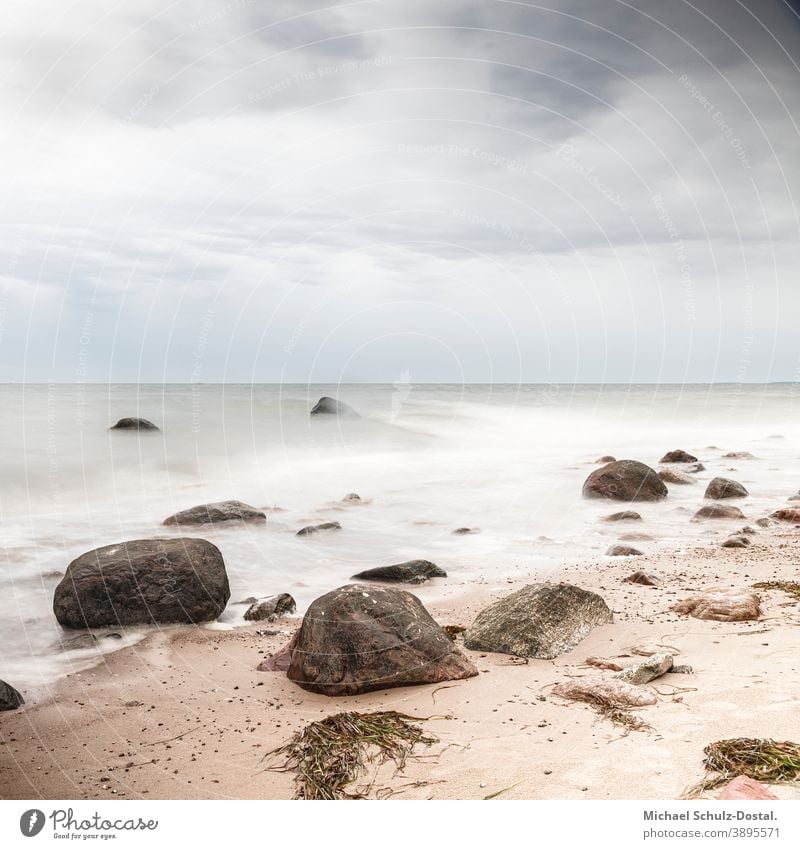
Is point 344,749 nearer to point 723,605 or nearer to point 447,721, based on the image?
point 447,721

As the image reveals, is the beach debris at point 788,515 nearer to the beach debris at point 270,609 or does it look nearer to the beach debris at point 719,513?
the beach debris at point 719,513

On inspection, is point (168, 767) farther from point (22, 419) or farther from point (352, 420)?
point (352, 420)

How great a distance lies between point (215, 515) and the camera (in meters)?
8.88

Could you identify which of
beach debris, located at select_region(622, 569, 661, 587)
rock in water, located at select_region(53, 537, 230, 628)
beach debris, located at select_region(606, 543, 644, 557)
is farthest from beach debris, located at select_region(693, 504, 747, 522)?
rock in water, located at select_region(53, 537, 230, 628)

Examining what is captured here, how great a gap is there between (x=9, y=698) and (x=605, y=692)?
3.34 m

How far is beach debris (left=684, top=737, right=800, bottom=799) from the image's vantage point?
2742 mm

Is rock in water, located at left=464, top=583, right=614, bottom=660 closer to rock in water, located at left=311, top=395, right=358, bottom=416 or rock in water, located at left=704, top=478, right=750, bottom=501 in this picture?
rock in water, located at left=704, top=478, right=750, bottom=501

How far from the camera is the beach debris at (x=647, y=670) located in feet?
11.9

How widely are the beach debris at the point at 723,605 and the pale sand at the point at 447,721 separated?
97mm

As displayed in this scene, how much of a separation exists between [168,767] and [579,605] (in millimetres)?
2766

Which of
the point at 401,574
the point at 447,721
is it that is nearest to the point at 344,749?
the point at 447,721

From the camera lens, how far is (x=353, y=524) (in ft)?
28.9

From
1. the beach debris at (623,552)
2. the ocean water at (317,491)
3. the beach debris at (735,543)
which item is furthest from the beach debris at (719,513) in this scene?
the beach debris at (623,552)

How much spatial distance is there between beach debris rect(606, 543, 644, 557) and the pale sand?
6.54 ft
